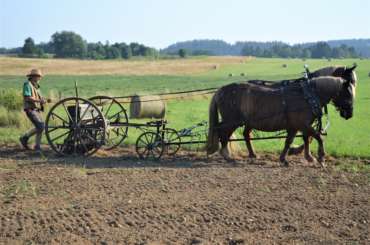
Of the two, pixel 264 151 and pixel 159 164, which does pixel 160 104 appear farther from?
pixel 159 164

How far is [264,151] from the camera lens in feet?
38.6

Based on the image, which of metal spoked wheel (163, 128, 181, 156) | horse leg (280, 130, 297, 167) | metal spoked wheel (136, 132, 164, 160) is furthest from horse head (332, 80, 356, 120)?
metal spoked wheel (136, 132, 164, 160)

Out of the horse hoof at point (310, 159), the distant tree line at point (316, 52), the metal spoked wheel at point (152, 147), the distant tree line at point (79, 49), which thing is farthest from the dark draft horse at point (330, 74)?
the distant tree line at point (316, 52)

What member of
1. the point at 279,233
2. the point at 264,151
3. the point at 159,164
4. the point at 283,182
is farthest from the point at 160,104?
the point at 279,233

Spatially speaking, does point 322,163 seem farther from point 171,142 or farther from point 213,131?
point 171,142

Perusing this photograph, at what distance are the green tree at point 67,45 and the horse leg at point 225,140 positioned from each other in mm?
88486

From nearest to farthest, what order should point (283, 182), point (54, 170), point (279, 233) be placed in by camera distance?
point (279, 233)
point (283, 182)
point (54, 170)

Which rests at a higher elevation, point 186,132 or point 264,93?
point 264,93

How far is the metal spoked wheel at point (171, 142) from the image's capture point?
10.7 m

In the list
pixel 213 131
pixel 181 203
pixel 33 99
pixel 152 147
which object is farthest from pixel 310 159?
pixel 33 99

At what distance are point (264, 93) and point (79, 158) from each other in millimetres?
3873

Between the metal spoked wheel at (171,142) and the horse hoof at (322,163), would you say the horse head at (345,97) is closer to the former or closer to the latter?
the horse hoof at (322,163)

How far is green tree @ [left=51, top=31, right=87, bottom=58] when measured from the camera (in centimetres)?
9669

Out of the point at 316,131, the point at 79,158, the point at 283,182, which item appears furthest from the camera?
the point at 79,158
